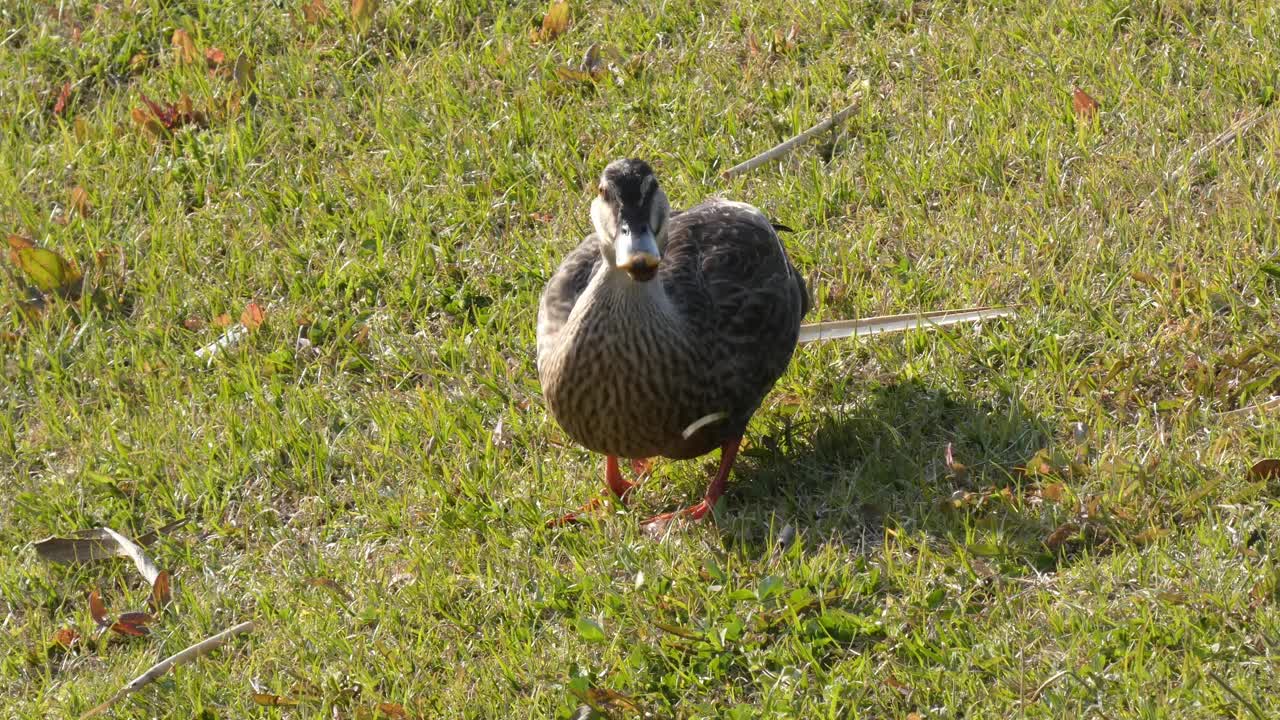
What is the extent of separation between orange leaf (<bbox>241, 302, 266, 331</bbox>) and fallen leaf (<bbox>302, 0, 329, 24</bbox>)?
2.09 m

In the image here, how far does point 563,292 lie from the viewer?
188 inches

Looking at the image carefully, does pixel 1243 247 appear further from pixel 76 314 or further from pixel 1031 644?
pixel 76 314

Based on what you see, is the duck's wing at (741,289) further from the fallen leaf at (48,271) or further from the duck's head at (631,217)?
the fallen leaf at (48,271)

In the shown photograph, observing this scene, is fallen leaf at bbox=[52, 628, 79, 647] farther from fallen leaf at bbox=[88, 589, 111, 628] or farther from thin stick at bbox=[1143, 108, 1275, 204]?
thin stick at bbox=[1143, 108, 1275, 204]

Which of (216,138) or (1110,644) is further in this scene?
(216,138)

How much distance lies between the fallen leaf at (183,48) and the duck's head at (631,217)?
357 cm

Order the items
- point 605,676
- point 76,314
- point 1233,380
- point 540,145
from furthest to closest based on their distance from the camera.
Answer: point 540,145 → point 76,314 → point 1233,380 → point 605,676

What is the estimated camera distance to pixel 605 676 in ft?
13.2

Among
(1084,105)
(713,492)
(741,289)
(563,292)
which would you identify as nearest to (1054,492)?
(713,492)

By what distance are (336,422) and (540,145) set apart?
68.1 inches

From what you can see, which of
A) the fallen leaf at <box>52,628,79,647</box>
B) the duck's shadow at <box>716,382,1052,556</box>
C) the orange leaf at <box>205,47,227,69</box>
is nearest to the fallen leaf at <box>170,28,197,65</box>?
the orange leaf at <box>205,47,227,69</box>

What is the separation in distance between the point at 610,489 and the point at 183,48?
367cm

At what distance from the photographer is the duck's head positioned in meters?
3.98

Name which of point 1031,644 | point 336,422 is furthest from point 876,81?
point 1031,644
